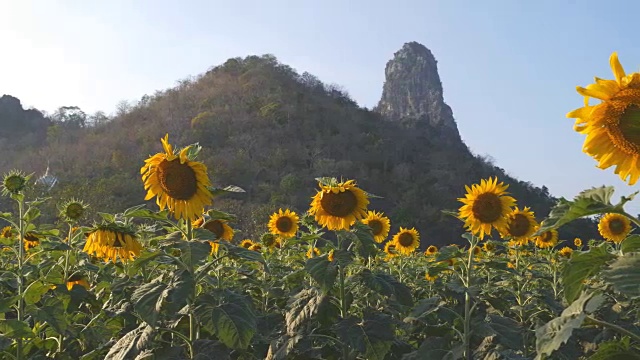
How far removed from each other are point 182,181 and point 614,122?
7.38 feet

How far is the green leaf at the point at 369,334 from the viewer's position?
127 inches

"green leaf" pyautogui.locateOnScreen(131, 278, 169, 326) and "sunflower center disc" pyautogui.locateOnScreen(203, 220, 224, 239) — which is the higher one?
"sunflower center disc" pyautogui.locateOnScreen(203, 220, 224, 239)

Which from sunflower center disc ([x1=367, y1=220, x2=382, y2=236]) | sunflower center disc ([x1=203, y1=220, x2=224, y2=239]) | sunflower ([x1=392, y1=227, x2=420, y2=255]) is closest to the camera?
sunflower center disc ([x1=203, y1=220, x2=224, y2=239])

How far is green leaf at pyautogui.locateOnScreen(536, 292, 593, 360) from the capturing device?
5.16 feet

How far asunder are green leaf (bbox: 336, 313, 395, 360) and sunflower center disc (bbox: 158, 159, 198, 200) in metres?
1.16

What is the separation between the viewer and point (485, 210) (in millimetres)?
4430

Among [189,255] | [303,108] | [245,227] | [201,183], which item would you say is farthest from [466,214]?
[303,108]

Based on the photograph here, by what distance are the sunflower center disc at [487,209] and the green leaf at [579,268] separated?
262cm

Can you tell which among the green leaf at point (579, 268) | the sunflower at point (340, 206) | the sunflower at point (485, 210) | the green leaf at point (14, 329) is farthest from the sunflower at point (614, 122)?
the green leaf at point (14, 329)

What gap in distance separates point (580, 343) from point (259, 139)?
153 ft

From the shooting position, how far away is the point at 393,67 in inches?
4129

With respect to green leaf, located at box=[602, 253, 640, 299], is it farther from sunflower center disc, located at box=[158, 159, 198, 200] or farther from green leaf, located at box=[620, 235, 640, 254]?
sunflower center disc, located at box=[158, 159, 198, 200]

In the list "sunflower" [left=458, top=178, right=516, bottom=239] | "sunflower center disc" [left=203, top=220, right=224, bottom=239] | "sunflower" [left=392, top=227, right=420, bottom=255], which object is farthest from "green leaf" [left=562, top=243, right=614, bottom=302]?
"sunflower" [left=392, top=227, right=420, bottom=255]

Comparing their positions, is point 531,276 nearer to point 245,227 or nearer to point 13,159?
point 245,227
